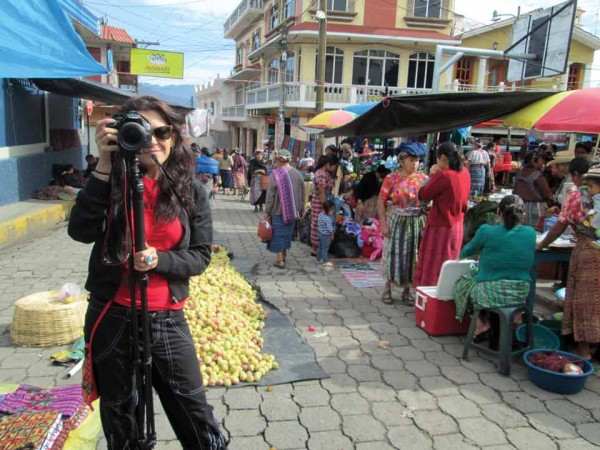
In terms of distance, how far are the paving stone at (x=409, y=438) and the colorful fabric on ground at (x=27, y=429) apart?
198 centimetres

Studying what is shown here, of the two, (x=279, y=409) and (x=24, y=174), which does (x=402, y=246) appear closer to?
(x=279, y=409)

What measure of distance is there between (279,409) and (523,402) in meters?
1.81

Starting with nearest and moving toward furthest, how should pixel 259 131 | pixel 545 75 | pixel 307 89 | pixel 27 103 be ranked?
pixel 545 75 → pixel 27 103 → pixel 307 89 → pixel 259 131

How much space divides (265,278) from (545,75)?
20.8 ft

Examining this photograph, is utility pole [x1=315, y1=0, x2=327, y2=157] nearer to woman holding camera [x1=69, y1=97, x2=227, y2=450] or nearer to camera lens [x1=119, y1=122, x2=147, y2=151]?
woman holding camera [x1=69, y1=97, x2=227, y2=450]

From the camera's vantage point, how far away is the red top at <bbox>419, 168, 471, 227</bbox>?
502 cm

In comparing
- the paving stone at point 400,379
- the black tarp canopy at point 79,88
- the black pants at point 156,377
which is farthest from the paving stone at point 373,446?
the black tarp canopy at point 79,88

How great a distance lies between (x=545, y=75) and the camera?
8758 mm

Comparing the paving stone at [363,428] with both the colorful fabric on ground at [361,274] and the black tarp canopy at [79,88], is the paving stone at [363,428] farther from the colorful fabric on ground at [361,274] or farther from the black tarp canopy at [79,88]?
the black tarp canopy at [79,88]

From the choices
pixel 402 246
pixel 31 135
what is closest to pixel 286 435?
pixel 402 246

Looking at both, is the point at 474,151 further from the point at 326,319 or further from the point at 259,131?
the point at 259,131

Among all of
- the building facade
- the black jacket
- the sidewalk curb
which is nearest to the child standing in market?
the sidewalk curb

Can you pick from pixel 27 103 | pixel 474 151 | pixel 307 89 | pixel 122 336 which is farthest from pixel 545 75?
pixel 307 89

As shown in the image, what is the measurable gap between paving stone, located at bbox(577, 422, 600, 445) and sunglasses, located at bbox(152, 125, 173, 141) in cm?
319
